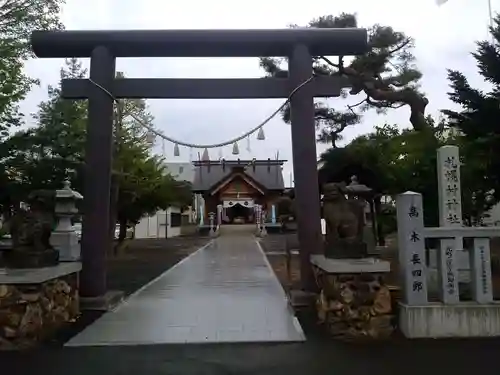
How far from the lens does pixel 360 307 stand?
22.7 feet

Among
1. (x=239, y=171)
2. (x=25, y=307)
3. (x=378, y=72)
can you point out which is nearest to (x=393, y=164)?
(x=378, y=72)

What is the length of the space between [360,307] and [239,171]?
41826 mm

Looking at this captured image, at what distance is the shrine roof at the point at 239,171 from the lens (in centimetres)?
4881

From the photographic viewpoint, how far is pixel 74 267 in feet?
27.6

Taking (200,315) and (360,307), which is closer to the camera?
(360,307)

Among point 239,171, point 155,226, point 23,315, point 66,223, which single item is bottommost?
point 23,315

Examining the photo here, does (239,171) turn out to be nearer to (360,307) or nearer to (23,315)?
(360,307)

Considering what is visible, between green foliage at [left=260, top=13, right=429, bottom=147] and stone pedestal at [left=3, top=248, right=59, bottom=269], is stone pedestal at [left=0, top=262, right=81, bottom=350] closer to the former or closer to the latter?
stone pedestal at [left=3, top=248, right=59, bottom=269]

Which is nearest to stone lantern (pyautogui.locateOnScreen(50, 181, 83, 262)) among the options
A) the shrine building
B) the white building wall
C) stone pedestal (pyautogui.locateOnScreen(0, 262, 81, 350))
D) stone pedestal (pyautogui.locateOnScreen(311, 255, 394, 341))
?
stone pedestal (pyautogui.locateOnScreen(0, 262, 81, 350))

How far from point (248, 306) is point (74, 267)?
3.08 meters

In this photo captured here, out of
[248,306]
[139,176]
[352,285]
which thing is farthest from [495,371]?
[139,176]

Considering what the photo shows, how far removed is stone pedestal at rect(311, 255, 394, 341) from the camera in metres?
6.89

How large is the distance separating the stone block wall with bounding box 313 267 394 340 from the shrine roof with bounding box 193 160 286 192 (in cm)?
4050

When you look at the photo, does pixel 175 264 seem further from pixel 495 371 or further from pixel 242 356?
pixel 495 371
